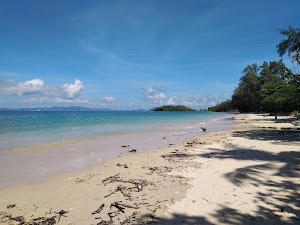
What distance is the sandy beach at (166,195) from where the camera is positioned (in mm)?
5215

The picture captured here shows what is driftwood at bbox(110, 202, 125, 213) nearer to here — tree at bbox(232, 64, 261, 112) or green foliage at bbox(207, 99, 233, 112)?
tree at bbox(232, 64, 261, 112)

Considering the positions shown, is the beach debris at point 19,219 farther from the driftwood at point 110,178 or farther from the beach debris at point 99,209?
the driftwood at point 110,178

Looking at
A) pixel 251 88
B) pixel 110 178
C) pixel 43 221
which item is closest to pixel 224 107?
pixel 251 88

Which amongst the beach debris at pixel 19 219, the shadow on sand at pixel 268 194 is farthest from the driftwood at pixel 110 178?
the shadow on sand at pixel 268 194

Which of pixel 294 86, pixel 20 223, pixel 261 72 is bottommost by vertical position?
pixel 20 223

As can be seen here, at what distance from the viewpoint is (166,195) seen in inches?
254

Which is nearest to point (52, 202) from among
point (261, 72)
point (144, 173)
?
point (144, 173)

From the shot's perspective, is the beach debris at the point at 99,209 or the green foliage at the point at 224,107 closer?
the beach debris at the point at 99,209

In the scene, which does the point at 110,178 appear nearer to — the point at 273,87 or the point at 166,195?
the point at 166,195

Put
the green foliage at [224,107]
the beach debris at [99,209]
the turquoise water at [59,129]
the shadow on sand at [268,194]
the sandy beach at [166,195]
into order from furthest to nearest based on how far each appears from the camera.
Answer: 1. the green foliage at [224,107]
2. the turquoise water at [59,129]
3. the beach debris at [99,209]
4. the sandy beach at [166,195]
5. the shadow on sand at [268,194]

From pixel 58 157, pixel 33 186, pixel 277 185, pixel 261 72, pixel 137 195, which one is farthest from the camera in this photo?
pixel 261 72

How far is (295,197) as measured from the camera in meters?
6.04

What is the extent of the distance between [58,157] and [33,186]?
14.9ft

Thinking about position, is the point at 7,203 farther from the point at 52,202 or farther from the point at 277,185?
the point at 277,185
